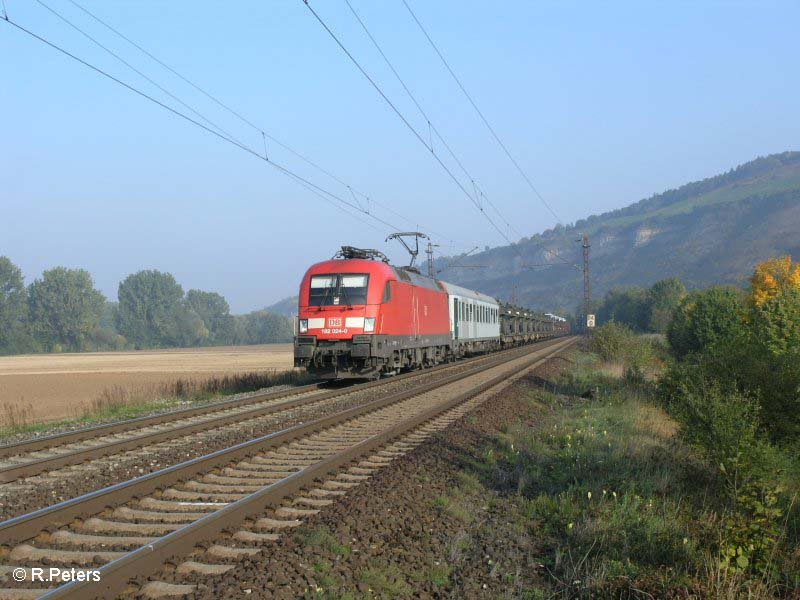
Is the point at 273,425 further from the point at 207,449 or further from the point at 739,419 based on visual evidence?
the point at 739,419

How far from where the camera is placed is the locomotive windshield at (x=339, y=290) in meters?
21.7

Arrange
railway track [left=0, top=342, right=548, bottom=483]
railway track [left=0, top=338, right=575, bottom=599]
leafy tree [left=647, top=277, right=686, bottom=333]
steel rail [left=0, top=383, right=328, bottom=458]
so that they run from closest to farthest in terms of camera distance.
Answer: railway track [left=0, top=338, right=575, bottom=599]
railway track [left=0, top=342, right=548, bottom=483]
steel rail [left=0, top=383, right=328, bottom=458]
leafy tree [left=647, top=277, right=686, bottom=333]

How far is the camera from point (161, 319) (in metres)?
149

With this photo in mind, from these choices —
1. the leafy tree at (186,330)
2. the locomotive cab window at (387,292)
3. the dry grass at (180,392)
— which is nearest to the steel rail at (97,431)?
the dry grass at (180,392)

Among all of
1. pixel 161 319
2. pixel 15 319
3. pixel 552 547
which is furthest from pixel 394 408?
pixel 161 319

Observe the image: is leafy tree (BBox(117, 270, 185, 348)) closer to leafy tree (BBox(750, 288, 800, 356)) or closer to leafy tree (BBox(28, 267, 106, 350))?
leafy tree (BBox(28, 267, 106, 350))

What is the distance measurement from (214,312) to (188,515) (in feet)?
558

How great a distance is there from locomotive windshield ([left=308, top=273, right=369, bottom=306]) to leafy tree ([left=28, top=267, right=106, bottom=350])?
115m

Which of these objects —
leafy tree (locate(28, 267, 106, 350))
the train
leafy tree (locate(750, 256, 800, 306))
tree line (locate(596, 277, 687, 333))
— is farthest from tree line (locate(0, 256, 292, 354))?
the train

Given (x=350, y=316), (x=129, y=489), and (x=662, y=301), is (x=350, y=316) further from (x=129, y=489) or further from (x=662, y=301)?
(x=662, y=301)

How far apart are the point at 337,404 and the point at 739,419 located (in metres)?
10.0

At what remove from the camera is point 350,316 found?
70.3ft

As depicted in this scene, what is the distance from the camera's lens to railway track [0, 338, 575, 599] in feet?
17.5

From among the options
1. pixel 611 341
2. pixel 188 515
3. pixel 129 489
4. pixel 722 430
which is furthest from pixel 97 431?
pixel 611 341
